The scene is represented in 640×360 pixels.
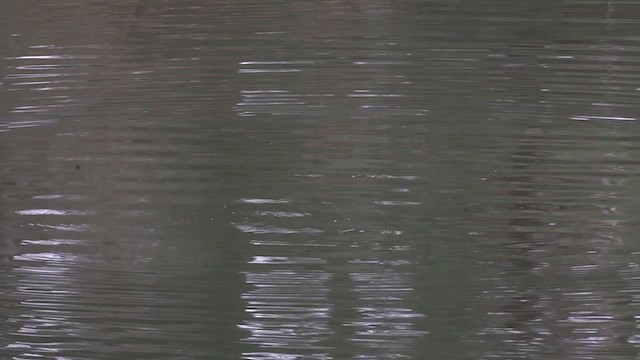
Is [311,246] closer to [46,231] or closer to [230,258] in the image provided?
[230,258]

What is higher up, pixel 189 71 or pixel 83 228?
pixel 189 71

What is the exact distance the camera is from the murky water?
70 centimetres

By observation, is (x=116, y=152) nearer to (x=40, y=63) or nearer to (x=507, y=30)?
(x=40, y=63)

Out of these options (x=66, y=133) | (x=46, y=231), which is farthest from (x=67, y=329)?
(x=66, y=133)

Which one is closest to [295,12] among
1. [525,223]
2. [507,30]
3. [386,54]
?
[386,54]

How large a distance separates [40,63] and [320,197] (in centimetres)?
35

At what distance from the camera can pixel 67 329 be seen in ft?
2.38

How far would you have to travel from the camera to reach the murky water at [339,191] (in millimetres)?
704

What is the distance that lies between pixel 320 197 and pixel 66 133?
11.3 inches

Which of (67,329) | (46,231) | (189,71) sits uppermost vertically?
(189,71)

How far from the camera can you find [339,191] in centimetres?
72

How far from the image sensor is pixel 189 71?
751 mm

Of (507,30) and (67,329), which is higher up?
(507,30)

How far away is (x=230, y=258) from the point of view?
2.37ft
